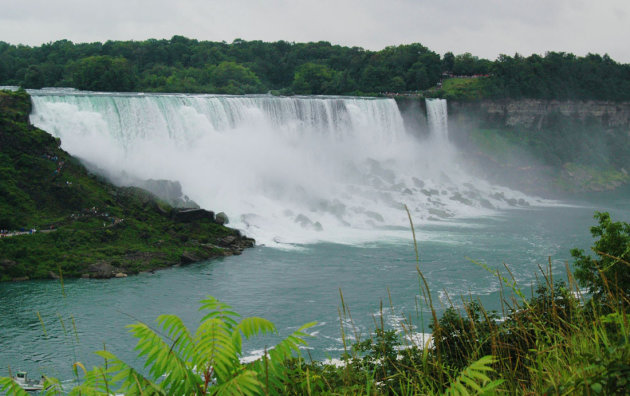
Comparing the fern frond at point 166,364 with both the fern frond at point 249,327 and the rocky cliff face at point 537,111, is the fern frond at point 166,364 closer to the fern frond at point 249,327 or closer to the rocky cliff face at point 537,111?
the fern frond at point 249,327

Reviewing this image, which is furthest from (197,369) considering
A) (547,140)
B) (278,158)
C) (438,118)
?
(547,140)

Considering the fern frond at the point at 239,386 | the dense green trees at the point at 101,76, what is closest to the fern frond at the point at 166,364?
the fern frond at the point at 239,386

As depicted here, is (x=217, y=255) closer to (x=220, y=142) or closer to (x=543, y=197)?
(x=220, y=142)

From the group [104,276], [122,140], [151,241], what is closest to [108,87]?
[122,140]

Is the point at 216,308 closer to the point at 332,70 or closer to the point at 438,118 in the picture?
the point at 438,118

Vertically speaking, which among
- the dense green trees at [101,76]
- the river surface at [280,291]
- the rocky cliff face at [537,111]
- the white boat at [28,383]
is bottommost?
the river surface at [280,291]

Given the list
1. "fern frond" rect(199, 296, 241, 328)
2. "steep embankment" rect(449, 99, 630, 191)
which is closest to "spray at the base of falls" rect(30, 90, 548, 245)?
"steep embankment" rect(449, 99, 630, 191)
